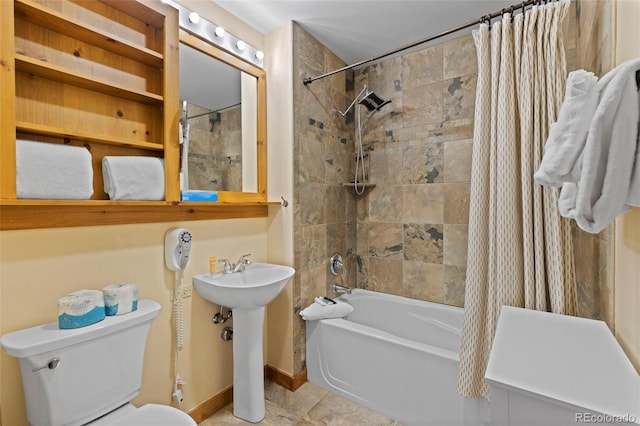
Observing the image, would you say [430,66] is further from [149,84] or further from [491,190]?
[149,84]

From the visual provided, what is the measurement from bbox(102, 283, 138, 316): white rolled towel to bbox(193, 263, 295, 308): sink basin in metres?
0.41

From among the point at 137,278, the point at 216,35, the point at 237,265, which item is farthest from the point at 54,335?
the point at 216,35

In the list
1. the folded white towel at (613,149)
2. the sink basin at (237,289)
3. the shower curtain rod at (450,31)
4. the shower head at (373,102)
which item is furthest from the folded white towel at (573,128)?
the shower head at (373,102)

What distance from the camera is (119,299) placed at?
50.4 inches

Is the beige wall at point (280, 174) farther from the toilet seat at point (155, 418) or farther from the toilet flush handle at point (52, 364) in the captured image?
the toilet flush handle at point (52, 364)

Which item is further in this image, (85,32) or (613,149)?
(85,32)

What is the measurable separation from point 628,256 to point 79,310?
6.69 ft

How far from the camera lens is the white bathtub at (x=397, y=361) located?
1637mm

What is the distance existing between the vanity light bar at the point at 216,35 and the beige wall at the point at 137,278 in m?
1.15

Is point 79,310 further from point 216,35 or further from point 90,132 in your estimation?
point 216,35

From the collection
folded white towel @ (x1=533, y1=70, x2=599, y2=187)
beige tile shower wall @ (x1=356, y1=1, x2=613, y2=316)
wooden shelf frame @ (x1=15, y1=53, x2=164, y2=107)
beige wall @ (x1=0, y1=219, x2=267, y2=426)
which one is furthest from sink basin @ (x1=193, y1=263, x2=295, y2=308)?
folded white towel @ (x1=533, y1=70, x2=599, y2=187)

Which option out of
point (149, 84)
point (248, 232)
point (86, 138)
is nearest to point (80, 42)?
point (149, 84)

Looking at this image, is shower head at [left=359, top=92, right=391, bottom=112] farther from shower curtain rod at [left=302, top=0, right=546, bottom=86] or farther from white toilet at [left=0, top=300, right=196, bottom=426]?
white toilet at [left=0, top=300, right=196, bottom=426]

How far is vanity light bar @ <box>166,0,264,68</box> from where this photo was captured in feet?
5.53
